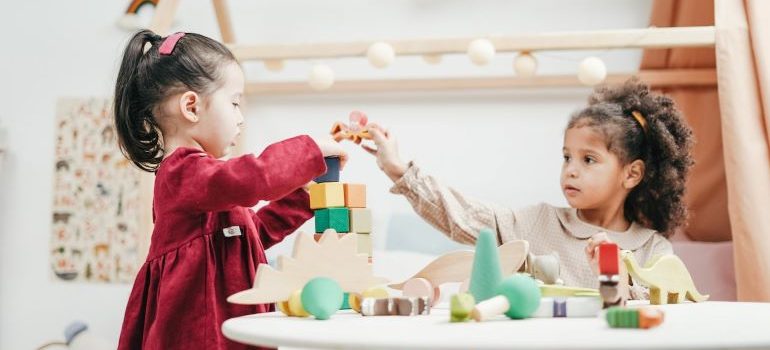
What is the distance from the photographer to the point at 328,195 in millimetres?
991

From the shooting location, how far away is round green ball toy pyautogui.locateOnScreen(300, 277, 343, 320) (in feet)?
2.59

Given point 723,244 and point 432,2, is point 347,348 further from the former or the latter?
point 432,2

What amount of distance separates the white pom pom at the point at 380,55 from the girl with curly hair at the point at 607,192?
0.28 meters

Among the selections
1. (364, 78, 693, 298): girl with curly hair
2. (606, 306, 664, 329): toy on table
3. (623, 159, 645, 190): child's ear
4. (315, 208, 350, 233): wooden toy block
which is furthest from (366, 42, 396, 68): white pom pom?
(606, 306, 664, 329): toy on table

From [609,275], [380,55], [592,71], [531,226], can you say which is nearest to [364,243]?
[609,275]

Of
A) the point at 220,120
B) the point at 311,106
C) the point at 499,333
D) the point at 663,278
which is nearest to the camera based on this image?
the point at 499,333

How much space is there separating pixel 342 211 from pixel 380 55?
0.73m

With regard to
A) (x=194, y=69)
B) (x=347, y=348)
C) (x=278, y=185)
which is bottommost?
(x=347, y=348)

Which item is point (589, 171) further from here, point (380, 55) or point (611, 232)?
point (380, 55)

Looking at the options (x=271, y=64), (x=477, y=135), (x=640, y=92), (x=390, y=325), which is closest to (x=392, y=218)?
(x=477, y=135)

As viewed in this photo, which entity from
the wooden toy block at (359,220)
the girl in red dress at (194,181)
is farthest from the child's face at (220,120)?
the wooden toy block at (359,220)

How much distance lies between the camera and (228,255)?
1.03 m

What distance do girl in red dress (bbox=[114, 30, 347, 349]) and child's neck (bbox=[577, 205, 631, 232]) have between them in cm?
66

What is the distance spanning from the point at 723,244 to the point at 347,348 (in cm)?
141
